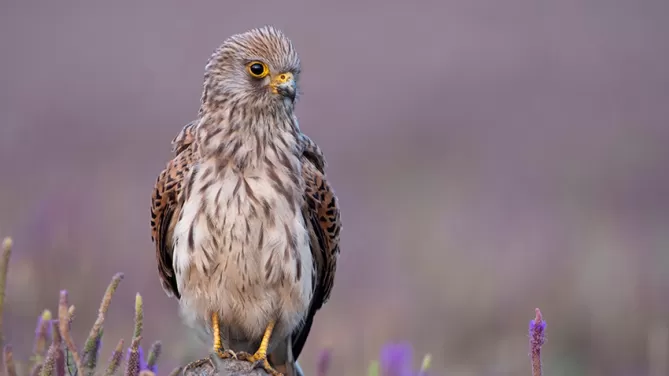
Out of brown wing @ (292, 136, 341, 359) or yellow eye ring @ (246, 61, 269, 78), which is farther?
brown wing @ (292, 136, 341, 359)

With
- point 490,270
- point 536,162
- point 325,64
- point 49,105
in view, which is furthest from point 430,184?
point 325,64

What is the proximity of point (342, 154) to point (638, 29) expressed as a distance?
11.4 m

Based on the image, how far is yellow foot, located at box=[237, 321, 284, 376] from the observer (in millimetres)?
4969

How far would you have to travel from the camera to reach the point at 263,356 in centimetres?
508

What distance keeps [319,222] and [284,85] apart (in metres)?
0.60

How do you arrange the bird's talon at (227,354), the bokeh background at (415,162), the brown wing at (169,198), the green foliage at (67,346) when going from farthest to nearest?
the bokeh background at (415,162), the brown wing at (169,198), the bird's talon at (227,354), the green foliage at (67,346)

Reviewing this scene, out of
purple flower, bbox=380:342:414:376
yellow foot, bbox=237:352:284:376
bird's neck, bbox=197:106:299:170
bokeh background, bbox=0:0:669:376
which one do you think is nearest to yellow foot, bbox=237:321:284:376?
yellow foot, bbox=237:352:284:376

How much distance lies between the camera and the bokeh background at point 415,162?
29.6 feet

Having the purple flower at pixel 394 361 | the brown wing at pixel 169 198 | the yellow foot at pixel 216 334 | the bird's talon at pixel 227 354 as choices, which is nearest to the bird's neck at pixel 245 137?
the brown wing at pixel 169 198

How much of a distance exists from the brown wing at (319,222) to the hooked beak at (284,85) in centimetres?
35

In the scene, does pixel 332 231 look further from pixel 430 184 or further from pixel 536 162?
pixel 536 162

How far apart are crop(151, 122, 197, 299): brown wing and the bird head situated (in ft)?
0.81

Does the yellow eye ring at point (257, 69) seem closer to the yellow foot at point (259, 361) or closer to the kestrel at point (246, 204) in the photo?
the kestrel at point (246, 204)

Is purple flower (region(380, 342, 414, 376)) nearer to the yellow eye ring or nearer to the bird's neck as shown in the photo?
the bird's neck
